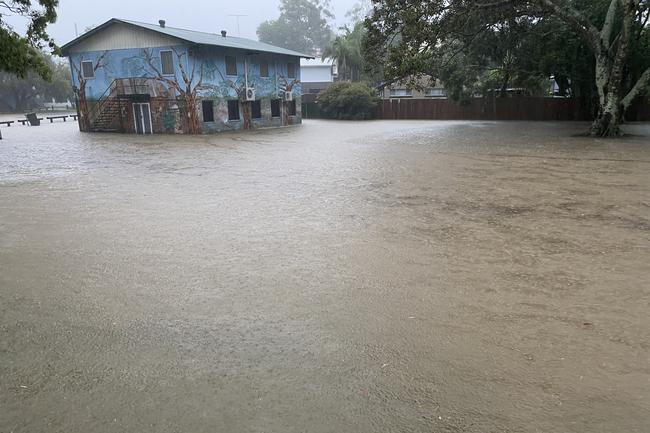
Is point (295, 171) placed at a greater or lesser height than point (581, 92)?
lesser

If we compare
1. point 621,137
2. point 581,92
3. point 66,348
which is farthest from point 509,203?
point 581,92

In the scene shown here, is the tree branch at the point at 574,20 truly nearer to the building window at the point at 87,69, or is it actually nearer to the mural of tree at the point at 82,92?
the mural of tree at the point at 82,92

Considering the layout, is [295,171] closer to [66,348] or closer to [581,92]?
[66,348]

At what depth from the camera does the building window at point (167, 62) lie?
27703mm

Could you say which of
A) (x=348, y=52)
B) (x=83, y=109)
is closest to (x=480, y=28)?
(x=83, y=109)

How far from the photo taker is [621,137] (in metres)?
20.8

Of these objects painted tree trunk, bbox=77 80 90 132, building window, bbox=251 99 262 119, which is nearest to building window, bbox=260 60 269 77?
building window, bbox=251 99 262 119

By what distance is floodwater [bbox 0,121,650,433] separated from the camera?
3.23 metres

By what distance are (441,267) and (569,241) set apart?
2167 mm

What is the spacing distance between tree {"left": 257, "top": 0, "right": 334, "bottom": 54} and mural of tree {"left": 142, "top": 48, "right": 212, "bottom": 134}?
71.8m

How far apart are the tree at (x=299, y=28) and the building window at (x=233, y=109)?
69.7 meters

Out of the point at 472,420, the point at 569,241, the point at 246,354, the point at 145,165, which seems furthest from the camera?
the point at 145,165

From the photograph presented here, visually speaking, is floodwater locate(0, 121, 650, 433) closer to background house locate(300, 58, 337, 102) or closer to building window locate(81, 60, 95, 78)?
building window locate(81, 60, 95, 78)

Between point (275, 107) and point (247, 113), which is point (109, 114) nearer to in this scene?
point (247, 113)
